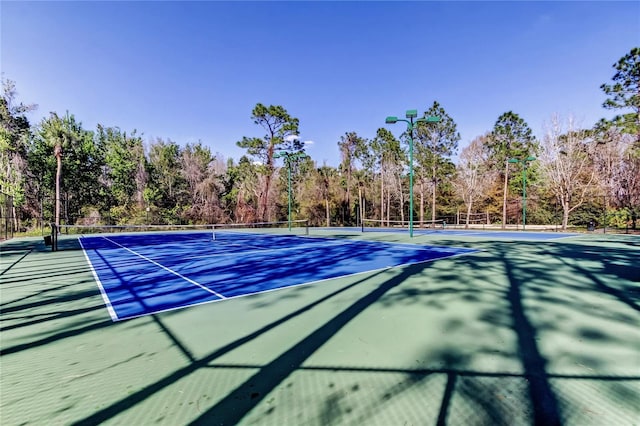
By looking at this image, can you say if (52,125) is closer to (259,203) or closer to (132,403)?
(259,203)

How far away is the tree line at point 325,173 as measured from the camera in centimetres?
2405

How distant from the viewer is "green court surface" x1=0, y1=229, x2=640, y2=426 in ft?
6.55

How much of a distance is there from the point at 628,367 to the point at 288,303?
363cm

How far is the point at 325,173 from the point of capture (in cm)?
3788

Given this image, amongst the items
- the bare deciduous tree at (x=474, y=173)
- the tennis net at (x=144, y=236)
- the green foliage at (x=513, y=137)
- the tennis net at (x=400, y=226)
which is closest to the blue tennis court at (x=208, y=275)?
the tennis net at (x=144, y=236)

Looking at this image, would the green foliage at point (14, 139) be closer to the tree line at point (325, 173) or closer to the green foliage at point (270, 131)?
the tree line at point (325, 173)

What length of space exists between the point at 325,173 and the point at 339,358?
35740 millimetres

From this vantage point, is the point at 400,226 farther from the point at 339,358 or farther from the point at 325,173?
the point at 339,358

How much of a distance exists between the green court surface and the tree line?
19346 mm

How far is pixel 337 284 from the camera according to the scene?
552 cm

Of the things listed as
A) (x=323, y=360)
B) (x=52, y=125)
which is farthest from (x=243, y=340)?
(x=52, y=125)

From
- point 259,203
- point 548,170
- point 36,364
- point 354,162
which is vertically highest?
point 354,162

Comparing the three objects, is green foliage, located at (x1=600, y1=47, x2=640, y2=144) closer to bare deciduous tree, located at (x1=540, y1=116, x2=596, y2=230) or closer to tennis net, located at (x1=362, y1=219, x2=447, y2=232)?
bare deciduous tree, located at (x1=540, y1=116, x2=596, y2=230)

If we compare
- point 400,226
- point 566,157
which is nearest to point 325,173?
point 400,226
